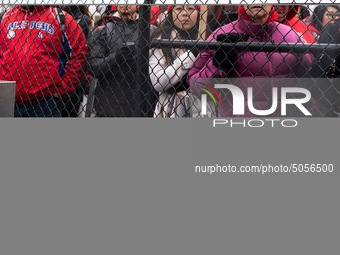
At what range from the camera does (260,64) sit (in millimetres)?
1934

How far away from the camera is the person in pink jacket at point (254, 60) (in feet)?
6.26

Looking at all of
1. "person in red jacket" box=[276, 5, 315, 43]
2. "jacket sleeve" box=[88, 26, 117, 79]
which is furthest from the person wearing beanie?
"person in red jacket" box=[276, 5, 315, 43]

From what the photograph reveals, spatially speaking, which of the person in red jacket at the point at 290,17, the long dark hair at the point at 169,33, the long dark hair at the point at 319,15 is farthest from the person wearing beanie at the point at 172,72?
the long dark hair at the point at 319,15

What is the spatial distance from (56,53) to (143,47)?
0.85 m

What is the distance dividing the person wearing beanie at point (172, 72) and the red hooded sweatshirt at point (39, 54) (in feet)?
2.08

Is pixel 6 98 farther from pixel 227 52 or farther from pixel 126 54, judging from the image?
pixel 227 52

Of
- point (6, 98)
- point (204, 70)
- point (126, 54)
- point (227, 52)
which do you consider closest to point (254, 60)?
point (227, 52)

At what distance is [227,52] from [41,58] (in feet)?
4.57

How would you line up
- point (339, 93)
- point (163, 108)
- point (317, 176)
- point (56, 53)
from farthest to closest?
point (56, 53) < point (163, 108) < point (339, 93) < point (317, 176)

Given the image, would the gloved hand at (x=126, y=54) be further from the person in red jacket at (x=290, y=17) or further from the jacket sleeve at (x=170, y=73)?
the person in red jacket at (x=290, y=17)

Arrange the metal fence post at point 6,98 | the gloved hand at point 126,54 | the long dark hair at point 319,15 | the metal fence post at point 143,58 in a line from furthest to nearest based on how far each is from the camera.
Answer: the long dark hair at point 319,15, the gloved hand at point 126,54, the metal fence post at point 143,58, the metal fence post at point 6,98

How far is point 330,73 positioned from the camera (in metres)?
1.98

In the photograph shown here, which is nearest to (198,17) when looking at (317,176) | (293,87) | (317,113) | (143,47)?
(143,47)

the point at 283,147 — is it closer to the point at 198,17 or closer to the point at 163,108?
the point at 163,108
